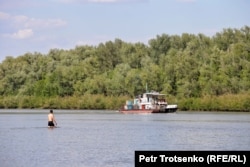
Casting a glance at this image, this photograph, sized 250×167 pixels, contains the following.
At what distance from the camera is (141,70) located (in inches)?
4326

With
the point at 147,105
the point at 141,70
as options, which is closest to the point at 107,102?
the point at 141,70

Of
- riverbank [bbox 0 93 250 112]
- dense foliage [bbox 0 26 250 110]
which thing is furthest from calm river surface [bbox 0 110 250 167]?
dense foliage [bbox 0 26 250 110]

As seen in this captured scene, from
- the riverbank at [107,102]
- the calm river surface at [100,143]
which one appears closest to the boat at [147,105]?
the riverbank at [107,102]

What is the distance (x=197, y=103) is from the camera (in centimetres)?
9638

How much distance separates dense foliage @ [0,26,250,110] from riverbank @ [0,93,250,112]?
9.5 inches

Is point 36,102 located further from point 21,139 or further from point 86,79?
point 21,139

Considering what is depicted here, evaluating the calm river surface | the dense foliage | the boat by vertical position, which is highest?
the dense foliage

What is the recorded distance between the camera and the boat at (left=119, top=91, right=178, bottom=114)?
3622 inches

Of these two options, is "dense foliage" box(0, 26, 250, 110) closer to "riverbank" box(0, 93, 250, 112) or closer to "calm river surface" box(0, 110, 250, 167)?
"riverbank" box(0, 93, 250, 112)

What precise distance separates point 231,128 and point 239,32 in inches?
1924

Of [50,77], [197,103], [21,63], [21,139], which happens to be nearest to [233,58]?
[197,103]

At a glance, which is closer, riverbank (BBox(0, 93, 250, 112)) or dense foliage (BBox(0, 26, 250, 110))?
riverbank (BBox(0, 93, 250, 112))

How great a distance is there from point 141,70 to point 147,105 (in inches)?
634

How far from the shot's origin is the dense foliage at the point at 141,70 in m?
95.8
